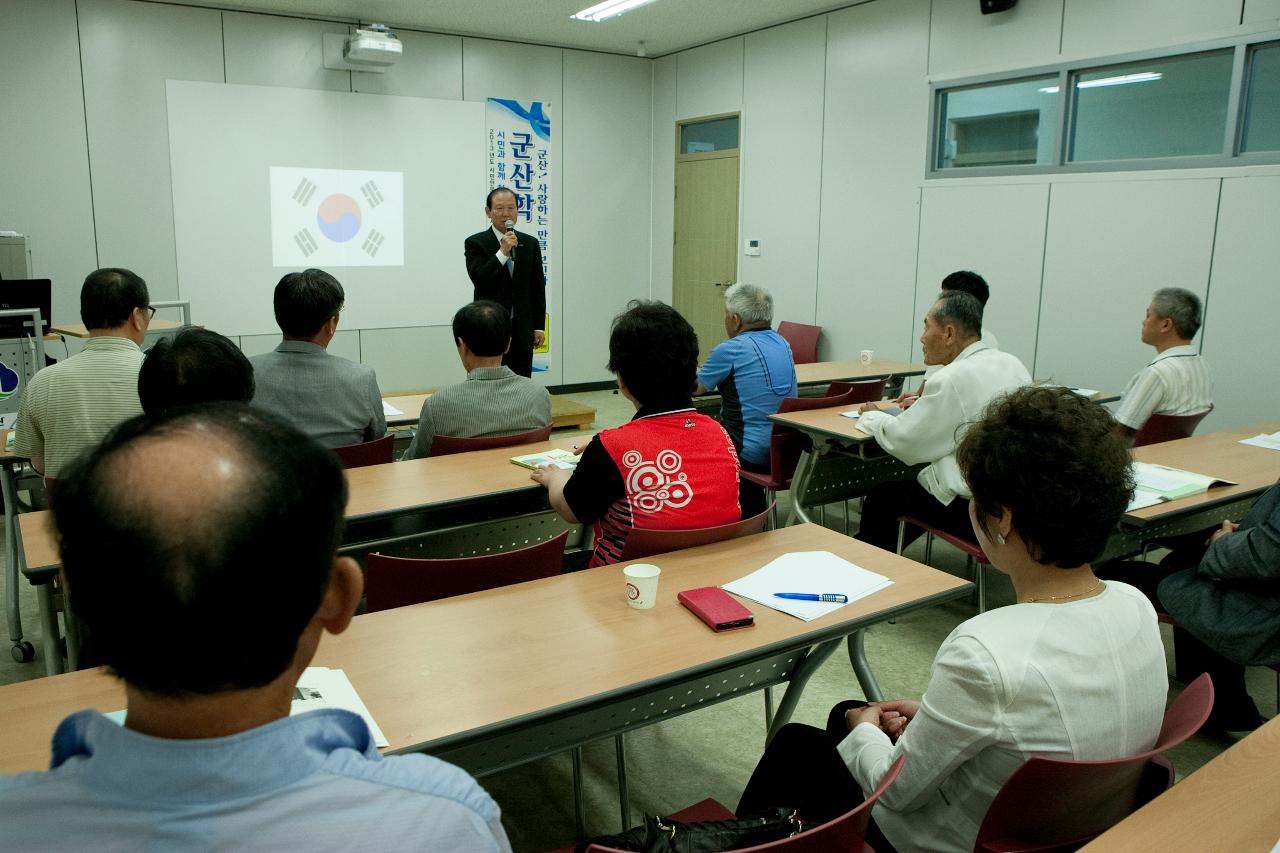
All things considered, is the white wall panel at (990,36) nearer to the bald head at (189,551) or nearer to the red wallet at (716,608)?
the red wallet at (716,608)

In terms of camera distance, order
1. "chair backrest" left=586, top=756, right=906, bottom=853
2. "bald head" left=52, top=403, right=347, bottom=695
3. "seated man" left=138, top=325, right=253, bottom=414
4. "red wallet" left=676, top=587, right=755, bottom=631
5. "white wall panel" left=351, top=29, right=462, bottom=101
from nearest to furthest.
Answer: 1. "bald head" left=52, top=403, right=347, bottom=695
2. "chair backrest" left=586, top=756, right=906, bottom=853
3. "red wallet" left=676, top=587, right=755, bottom=631
4. "seated man" left=138, top=325, right=253, bottom=414
5. "white wall panel" left=351, top=29, right=462, bottom=101

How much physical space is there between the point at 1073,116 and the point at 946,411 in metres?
3.25

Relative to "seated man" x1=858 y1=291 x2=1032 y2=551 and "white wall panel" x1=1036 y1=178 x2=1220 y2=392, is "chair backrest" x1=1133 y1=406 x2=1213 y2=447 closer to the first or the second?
"seated man" x1=858 y1=291 x2=1032 y2=551

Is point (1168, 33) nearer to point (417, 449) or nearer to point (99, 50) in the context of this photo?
point (417, 449)

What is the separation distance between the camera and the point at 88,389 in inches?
115

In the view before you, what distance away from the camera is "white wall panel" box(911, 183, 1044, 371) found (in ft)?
19.0

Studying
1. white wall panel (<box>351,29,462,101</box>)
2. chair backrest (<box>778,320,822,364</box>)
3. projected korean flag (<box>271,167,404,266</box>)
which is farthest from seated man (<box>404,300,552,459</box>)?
white wall panel (<box>351,29,462,101</box>)

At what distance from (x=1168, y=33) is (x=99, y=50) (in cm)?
688

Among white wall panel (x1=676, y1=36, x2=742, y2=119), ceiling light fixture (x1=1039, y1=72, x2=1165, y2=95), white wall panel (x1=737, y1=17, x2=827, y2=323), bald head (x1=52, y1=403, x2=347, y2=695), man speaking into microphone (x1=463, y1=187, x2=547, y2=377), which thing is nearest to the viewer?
bald head (x1=52, y1=403, x2=347, y2=695)

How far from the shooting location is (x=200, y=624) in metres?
0.67

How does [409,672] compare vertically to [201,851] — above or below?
below

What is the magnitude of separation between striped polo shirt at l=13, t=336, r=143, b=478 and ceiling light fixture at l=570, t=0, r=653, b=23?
193 inches

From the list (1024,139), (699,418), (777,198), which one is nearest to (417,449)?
(699,418)

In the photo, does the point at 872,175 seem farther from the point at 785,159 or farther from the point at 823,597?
the point at 823,597
